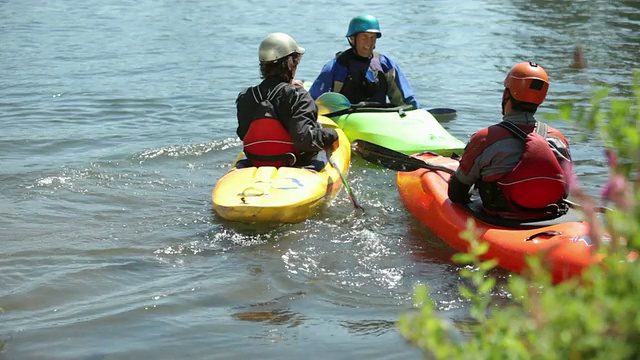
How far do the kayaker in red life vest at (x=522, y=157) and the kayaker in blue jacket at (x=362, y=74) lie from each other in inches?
132

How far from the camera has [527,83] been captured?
4.93 metres

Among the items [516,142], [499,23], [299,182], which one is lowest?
[499,23]

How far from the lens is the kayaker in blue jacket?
8406 millimetres

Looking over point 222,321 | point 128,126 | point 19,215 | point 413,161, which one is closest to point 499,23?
point 128,126

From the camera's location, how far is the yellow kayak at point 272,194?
5.79m

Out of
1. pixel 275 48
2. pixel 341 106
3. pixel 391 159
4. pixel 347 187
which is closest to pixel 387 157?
pixel 391 159

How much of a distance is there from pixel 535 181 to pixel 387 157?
191 centimetres

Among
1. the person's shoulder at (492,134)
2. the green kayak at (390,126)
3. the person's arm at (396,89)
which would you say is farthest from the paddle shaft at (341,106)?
the person's shoulder at (492,134)

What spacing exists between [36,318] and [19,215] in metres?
2.11

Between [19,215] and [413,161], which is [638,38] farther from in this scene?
[19,215]

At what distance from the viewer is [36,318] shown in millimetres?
4641

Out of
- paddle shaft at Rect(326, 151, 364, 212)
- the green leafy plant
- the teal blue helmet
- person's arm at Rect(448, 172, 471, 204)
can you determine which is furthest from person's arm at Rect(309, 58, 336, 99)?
the green leafy plant

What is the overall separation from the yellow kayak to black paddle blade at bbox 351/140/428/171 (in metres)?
0.50

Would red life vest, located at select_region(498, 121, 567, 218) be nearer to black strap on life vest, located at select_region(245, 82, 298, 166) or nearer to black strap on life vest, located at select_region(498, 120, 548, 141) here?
black strap on life vest, located at select_region(498, 120, 548, 141)
